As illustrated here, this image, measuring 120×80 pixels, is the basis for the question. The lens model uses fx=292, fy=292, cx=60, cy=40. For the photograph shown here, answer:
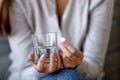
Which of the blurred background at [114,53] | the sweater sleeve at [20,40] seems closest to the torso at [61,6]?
the sweater sleeve at [20,40]

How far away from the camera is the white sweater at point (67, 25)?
45.3 inches

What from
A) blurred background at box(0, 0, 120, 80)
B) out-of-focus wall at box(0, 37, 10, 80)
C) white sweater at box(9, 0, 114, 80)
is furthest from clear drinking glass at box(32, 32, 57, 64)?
blurred background at box(0, 0, 120, 80)

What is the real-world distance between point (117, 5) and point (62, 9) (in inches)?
16.3

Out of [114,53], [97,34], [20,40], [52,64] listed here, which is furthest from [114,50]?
[52,64]

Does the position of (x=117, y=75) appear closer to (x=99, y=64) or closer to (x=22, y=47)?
(x=99, y=64)

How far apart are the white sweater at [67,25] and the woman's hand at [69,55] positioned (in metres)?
0.17

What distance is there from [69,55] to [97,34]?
273 mm

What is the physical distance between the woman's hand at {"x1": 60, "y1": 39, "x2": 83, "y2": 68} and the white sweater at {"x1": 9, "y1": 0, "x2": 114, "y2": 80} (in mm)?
172

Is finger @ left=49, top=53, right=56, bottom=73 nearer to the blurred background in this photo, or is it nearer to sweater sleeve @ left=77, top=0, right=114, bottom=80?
sweater sleeve @ left=77, top=0, right=114, bottom=80

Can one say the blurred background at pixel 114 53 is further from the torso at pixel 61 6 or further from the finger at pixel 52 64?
the finger at pixel 52 64

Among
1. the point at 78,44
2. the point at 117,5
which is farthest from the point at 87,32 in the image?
the point at 117,5

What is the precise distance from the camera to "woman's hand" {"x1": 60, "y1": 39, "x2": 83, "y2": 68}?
0.92m

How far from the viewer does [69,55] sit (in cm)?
93

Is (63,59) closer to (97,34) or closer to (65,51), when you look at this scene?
(65,51)
